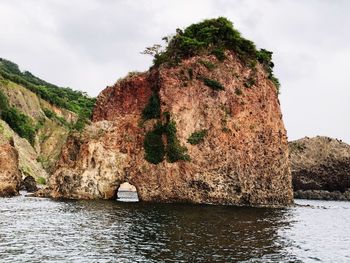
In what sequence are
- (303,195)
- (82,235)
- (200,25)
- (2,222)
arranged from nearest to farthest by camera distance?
(82,235) → (2,222) → (200,25) → (303,195)

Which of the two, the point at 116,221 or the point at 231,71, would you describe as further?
the point at 231,71

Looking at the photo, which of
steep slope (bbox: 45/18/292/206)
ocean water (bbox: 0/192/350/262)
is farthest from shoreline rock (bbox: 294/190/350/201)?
ocean water (bbox: 0/192/350/262)

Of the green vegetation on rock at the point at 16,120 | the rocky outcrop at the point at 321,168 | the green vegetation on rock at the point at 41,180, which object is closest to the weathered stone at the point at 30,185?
the green vegetation on rock at the point at 41,180

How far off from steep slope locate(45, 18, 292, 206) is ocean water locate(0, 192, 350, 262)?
43.7ft

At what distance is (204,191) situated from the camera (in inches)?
2313

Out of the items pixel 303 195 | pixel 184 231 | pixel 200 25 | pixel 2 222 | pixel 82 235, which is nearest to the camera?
pixel 82 235

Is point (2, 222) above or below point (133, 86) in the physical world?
below

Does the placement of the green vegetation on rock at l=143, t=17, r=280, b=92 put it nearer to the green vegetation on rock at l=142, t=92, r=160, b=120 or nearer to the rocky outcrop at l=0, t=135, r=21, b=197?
the green vegetation on rock at l=142, t=92, r=160, b=120

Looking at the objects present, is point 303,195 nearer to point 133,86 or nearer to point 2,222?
point 133,86

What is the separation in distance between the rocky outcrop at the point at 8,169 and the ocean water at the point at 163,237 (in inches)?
841

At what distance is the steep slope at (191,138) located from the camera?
196 ft

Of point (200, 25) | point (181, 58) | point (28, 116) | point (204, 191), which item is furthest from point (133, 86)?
point (28, 116)

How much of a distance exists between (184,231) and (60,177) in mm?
35902

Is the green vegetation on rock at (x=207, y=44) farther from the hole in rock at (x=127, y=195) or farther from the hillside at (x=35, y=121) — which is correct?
the hillside at (x=35, y=121)
